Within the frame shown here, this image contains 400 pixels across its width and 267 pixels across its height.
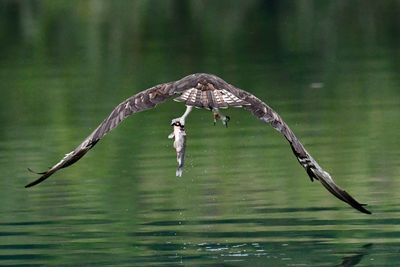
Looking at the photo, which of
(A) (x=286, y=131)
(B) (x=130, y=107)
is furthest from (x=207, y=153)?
(A) (x=286, y=131)

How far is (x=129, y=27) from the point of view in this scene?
38.1 meters

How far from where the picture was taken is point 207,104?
1091 cm

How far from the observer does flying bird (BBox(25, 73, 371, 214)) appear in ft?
36.4

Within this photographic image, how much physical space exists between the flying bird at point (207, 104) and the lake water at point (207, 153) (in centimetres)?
78

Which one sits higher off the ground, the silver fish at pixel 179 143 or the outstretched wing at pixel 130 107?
the outstretched wing at pixel 130 107

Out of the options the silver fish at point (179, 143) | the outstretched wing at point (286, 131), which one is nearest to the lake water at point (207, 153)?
the outstretched wing at point (286, 131)

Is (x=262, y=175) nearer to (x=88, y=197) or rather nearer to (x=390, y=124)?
(x=88, y=197)

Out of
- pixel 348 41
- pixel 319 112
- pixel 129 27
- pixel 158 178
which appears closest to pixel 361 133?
pixel 319 112

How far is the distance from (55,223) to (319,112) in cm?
797

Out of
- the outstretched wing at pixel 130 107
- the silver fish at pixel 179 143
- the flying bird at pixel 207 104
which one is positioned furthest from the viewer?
the outstretched wing at pixel 130 107

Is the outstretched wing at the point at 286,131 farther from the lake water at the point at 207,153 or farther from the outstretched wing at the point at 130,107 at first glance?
the lake water at the point at 207,153

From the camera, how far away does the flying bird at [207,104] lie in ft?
36.4

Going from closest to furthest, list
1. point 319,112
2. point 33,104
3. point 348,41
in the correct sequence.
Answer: point 319,112 < point 33,104 < point 348,41

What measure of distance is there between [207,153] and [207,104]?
22.7ft
